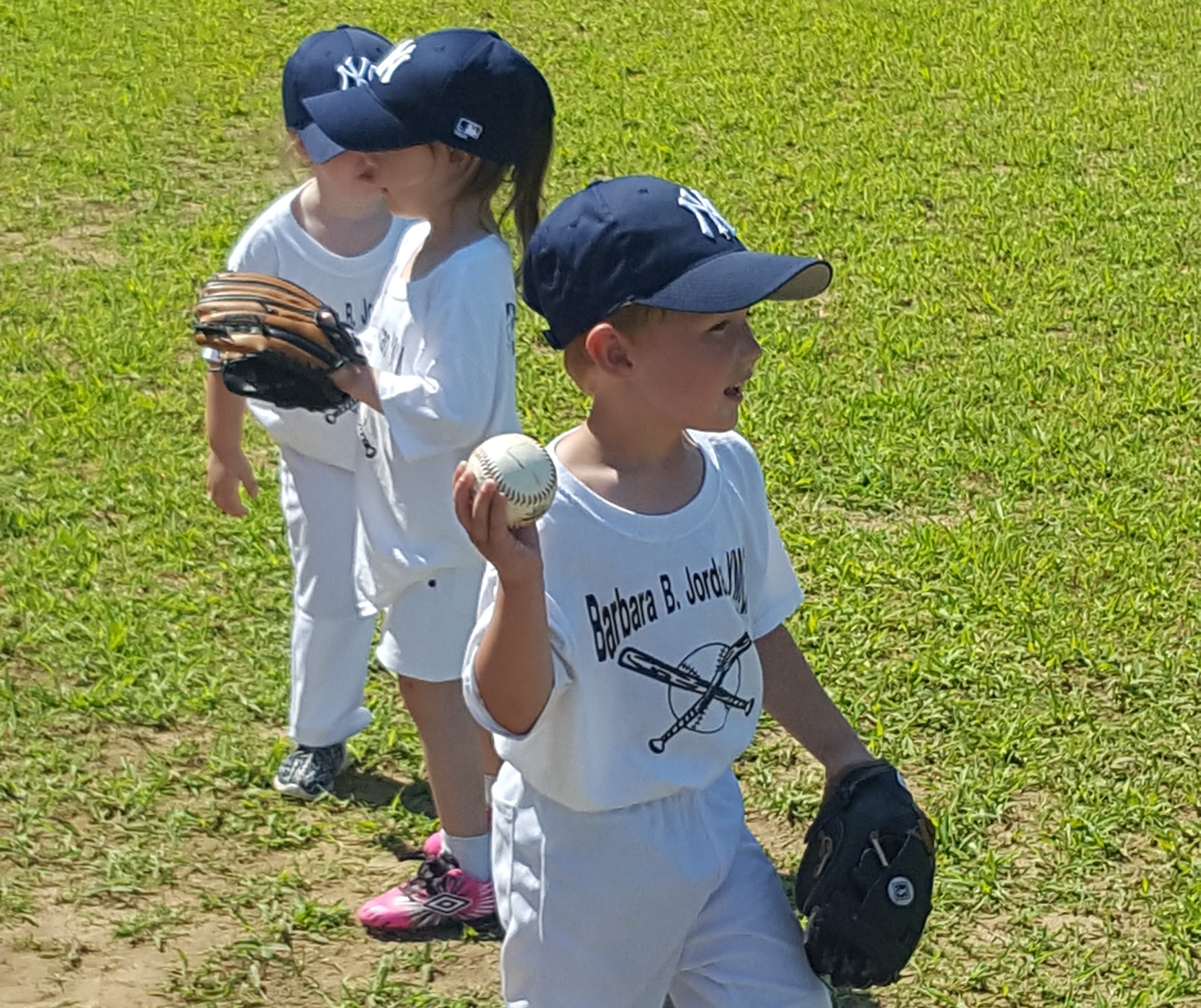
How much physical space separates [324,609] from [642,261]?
1.81 m

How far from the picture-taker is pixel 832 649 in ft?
14.6

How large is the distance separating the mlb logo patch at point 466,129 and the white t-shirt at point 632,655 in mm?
803

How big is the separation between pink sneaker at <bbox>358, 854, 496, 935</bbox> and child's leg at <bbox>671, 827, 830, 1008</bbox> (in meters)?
1.08

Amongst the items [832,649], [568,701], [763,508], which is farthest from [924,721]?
[568,701]

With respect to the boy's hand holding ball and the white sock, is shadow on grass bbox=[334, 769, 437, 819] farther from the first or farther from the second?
the boy's hand holding ball

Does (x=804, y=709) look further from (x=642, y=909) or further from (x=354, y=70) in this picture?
(x=354, y=70)

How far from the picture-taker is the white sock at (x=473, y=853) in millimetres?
3459

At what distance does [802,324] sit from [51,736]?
351 centimetres

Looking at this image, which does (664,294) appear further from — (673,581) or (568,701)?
(568,701)

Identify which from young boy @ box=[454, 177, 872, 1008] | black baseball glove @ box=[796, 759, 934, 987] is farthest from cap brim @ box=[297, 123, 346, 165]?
black baseball glove @ box=[796, 759, 934, 987]

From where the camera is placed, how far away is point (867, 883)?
2.48 m

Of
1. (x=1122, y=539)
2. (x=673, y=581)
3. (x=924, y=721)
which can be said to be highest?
(x=673, y=581)

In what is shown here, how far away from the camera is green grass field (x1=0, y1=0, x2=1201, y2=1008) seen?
11.6ft

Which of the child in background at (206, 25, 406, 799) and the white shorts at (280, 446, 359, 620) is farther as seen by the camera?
the white shorts at (280, 446, 359, 620)
